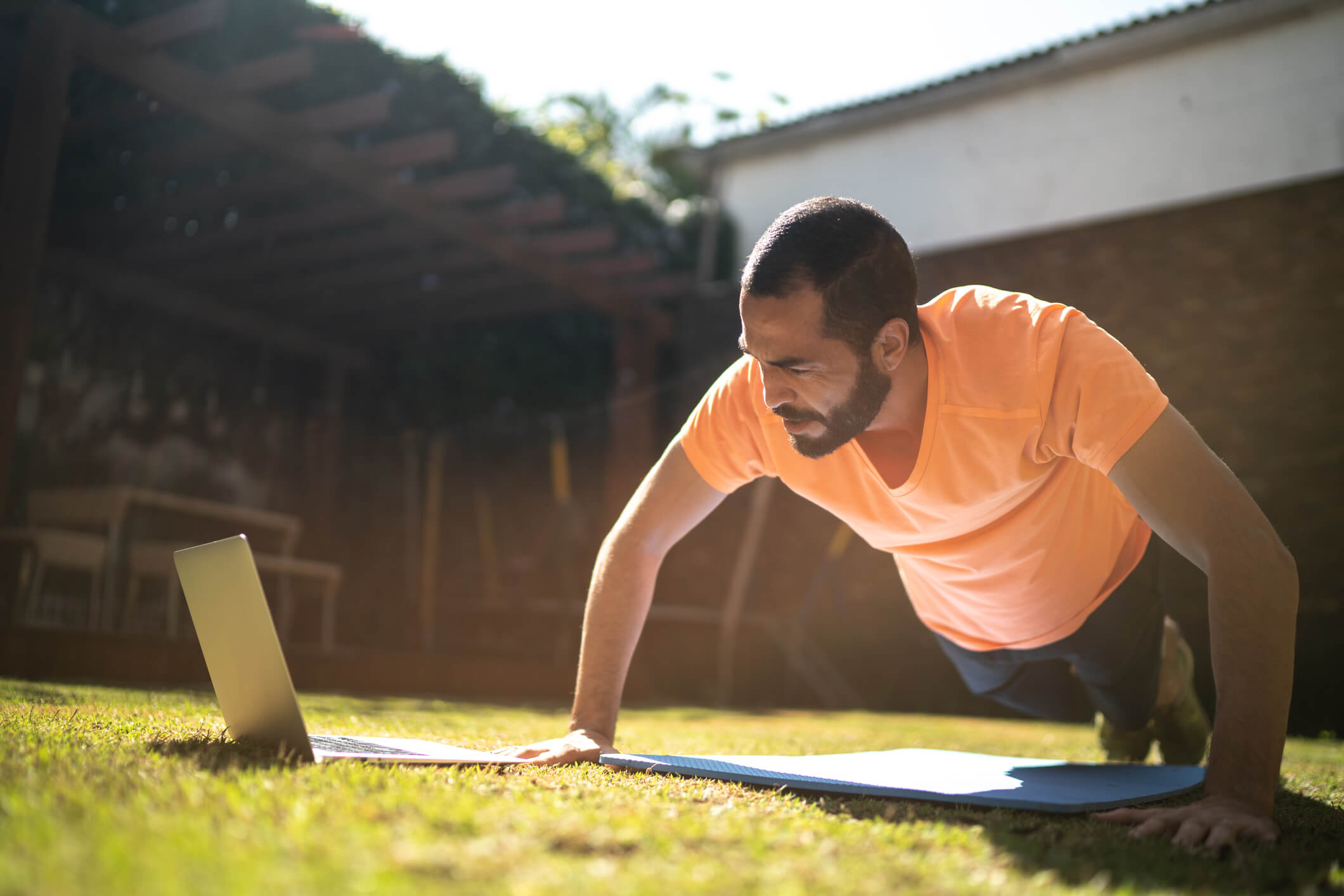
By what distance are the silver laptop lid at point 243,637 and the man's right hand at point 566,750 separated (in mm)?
381

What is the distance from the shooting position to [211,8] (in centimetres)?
438

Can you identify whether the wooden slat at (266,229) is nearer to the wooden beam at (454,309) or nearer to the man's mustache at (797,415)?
the wooden beam at (454,309)

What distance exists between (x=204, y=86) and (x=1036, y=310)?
15.2 feet

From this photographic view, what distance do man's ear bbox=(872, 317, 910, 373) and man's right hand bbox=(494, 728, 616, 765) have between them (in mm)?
894

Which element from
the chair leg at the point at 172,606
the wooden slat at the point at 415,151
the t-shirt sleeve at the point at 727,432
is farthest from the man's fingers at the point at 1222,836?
the wooden slat at the point at 415,151

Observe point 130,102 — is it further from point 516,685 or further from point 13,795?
point 13,795

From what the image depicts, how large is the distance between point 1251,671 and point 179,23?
5022mm

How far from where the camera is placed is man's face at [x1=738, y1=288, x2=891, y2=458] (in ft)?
5.67

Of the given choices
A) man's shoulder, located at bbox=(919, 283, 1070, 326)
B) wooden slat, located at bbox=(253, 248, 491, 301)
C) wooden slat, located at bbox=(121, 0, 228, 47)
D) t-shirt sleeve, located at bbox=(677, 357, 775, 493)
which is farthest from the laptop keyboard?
wooden slat, located at bbox=(253, 248, 491, 301)

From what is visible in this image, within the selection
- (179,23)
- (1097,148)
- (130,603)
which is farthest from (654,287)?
(130,603)

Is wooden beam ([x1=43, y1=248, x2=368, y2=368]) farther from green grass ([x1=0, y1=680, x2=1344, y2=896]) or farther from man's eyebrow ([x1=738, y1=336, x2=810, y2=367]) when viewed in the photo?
man's eyebrow ([x1=738, y1=336, x2=810, y2=367])

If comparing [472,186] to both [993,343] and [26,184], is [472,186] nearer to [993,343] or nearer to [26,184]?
[26,184]

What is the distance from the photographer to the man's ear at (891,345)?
1792 millimetres

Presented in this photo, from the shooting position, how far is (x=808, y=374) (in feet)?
5.82
